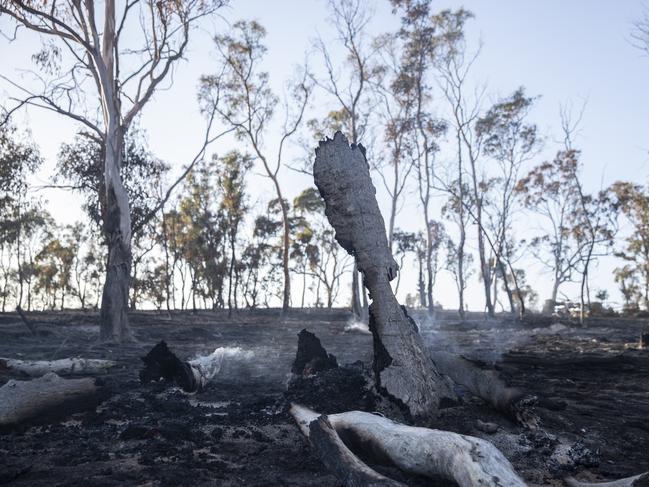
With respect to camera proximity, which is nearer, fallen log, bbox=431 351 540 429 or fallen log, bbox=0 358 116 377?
fallen log, bbox=431 351 540 429

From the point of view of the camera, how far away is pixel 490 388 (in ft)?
18.9

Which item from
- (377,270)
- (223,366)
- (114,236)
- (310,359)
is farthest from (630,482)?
(114,236)

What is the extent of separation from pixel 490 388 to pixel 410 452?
201 cm

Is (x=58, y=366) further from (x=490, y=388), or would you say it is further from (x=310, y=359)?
(x=490, y=388)

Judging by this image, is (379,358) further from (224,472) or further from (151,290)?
(151,290)

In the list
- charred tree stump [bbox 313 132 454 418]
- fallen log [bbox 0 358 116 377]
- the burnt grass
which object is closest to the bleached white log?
the burnt grass

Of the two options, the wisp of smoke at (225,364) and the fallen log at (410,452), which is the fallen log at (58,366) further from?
the fallen log at (410,452)

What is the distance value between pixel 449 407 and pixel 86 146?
21303mm

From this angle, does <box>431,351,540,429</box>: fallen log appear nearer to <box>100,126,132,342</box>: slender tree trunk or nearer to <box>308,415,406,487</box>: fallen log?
<box>308,415,406,487</box>: fallen log

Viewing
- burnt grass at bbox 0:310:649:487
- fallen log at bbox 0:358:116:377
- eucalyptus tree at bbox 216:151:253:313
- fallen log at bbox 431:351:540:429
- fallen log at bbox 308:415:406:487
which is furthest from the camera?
eucalyptus tree at bbox 216:151:253:313

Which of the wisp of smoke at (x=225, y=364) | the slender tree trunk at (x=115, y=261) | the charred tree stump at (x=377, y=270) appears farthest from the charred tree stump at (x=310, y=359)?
the slender tree trunk at (x=115, y=261)

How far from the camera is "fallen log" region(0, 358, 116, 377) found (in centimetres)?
804

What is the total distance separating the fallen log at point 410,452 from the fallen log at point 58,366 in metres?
4.93

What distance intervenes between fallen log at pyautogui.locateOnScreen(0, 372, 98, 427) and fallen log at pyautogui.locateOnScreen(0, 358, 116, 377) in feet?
6.88
